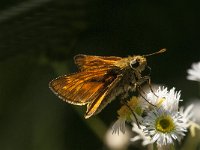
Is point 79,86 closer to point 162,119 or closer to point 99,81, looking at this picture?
point 99,81

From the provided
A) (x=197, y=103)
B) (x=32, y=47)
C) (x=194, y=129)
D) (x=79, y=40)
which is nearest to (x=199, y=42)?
(x=79, y=40)

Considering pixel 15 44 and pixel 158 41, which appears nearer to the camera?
pixel 15 44

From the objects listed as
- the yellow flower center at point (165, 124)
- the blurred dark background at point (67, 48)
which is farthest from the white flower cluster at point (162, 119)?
the blurred dark background at point (67, 48)

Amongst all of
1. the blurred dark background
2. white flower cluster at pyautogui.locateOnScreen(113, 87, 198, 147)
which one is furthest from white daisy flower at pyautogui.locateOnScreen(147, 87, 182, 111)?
the blurred dark background

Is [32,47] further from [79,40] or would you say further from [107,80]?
Answer: [107,80]

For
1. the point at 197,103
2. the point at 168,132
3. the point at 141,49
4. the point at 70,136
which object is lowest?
the point at 70,136

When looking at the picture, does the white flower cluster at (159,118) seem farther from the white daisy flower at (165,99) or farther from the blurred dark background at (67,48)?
the blurred dark background at (67,48)
